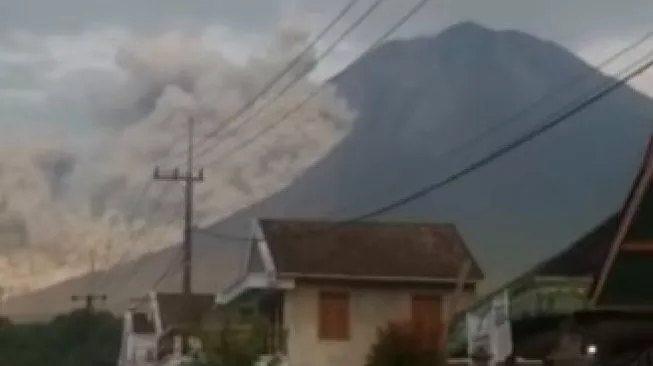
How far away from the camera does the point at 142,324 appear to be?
68.3 m

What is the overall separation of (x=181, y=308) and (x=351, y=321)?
15.0m

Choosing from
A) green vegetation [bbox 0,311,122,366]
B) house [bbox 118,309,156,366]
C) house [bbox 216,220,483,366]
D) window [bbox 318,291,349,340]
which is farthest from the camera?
green vegetation [bbox 0,311,122,366]

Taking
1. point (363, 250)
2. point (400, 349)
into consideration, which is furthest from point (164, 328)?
point (400, 349)

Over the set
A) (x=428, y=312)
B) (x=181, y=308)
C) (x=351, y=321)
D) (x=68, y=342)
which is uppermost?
(x=68, y=342)

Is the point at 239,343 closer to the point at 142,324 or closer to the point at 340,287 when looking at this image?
the point at 340,287

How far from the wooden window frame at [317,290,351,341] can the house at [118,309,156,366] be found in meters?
20.1

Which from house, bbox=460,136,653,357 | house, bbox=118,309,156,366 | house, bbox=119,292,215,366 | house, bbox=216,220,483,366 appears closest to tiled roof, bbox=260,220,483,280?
house, bbox=216,220,483,366

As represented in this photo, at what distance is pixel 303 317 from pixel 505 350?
1518cm

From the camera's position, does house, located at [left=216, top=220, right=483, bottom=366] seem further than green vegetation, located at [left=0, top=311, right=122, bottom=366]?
No

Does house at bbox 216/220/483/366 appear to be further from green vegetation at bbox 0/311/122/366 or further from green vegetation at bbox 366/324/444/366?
green vegetation at bbox 0/311/122/366

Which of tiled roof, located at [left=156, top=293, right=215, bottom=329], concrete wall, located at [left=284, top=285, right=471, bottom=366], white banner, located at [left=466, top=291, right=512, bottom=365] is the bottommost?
white banner, located at [left=466, top=291, right=512, bottom=365]

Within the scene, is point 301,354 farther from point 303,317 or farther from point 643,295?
point 643,295

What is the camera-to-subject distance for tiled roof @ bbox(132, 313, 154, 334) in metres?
66.7

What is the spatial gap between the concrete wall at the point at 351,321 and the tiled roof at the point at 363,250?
59 centimetres
